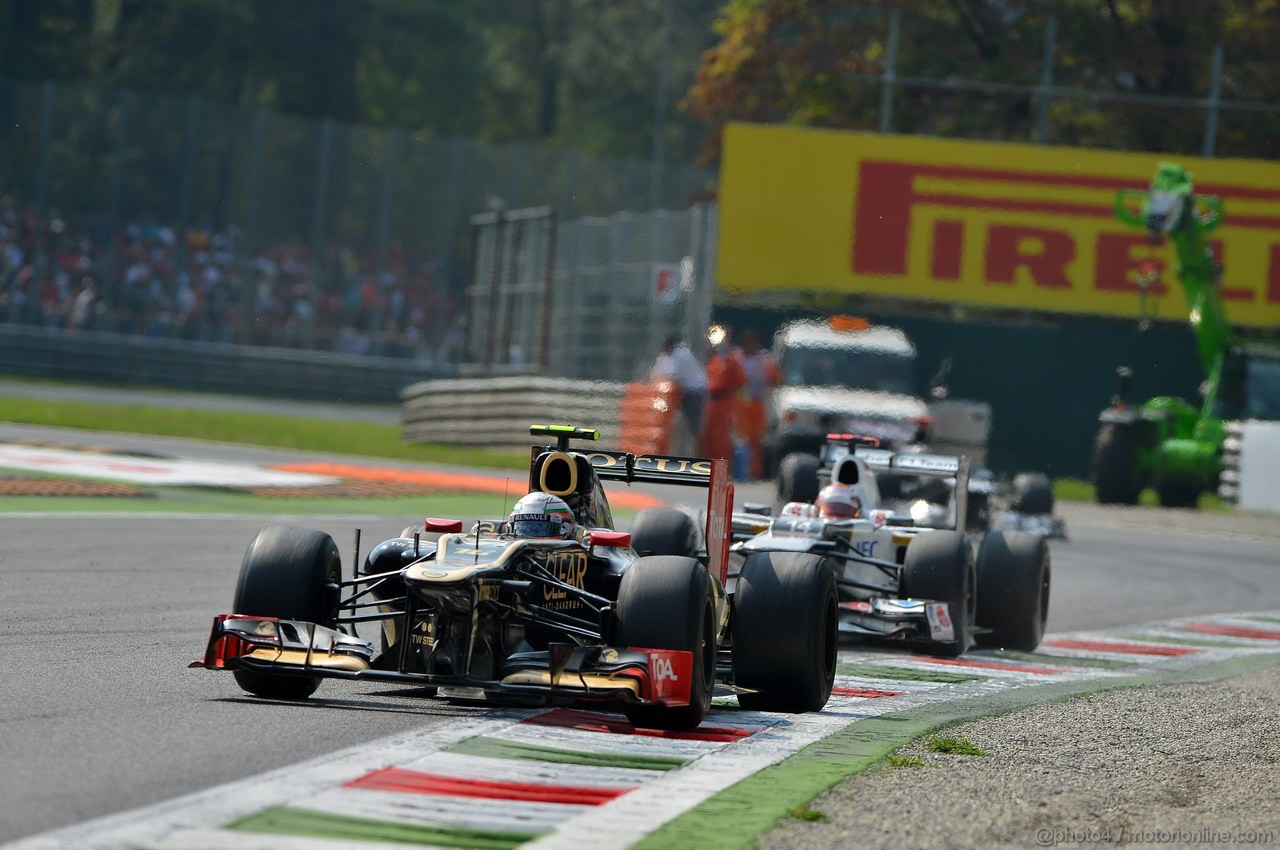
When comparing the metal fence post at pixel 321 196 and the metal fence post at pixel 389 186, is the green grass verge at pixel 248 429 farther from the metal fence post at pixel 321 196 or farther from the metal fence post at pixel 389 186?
the metal fence post at pixel 389 186

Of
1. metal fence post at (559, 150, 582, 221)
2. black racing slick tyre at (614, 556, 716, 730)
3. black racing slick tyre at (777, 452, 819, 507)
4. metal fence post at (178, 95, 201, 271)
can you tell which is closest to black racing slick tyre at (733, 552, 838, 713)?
black racing slick tyre at (614, 556, 716, 730)

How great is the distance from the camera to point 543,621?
753 centimetres

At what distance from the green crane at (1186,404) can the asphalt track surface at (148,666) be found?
8.28 m

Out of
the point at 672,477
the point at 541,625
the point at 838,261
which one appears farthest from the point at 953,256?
the point at 541,625

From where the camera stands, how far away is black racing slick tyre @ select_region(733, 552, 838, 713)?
26.0 feet

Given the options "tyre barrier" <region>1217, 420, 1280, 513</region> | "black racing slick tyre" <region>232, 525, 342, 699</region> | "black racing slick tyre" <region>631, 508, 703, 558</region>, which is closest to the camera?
"black racing slick tyre" <region>232, 525, 342, 699</region>

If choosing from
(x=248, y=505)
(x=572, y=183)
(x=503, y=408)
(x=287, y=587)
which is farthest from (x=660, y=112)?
(x=287, y=587)

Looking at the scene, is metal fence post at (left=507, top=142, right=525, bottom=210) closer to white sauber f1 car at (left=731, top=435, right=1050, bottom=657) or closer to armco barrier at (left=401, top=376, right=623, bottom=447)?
armco barrier at (left=401, top=376, right=623, bottom=447)

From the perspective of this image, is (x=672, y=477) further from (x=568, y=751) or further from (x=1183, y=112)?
(x=1183, y=112)

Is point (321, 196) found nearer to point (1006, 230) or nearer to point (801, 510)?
point (1006, 230)

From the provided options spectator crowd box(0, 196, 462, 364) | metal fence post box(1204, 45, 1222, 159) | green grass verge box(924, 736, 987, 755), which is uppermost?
metal fence post box(1204, 45, 1222, 159)

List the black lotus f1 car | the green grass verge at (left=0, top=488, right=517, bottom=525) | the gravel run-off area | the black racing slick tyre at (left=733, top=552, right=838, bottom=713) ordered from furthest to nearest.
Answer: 1. the green grass verge at (left=0, top=488, right=517, bottom=525)
2. the black racing slick tyre at (left=733, top=552, right=838, bottom=713)
3. the black lotus f1 car
4. the gravel run-off area

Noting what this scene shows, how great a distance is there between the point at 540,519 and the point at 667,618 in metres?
1.08

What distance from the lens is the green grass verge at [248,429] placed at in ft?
80.7
